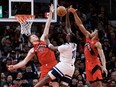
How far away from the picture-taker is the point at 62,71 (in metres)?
10.7

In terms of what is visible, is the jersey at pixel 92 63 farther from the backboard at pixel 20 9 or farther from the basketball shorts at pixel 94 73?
the backboard at pixel 20 9

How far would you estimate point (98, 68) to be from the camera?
38.2 feet

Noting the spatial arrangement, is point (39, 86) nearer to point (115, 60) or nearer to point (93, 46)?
point (93, 46)

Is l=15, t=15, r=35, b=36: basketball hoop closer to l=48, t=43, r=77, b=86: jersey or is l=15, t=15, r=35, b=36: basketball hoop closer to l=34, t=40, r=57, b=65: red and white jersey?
l=34, t=40, r=57, b=65: red and white jersey

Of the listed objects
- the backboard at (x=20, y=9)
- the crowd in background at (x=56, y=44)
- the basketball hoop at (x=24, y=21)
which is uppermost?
the backboard at (x=20, y=9)

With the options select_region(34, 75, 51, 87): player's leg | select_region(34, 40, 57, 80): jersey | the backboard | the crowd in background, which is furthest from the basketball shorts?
the crowd in background

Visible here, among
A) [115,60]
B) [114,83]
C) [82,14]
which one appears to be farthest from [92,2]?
[114,83]

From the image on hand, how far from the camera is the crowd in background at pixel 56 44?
14516 mm

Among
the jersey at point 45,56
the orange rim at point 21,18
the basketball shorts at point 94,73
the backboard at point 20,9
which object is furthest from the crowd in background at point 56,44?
the basketball shorts at point 94,73

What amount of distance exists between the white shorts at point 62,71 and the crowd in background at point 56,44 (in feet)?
10.2

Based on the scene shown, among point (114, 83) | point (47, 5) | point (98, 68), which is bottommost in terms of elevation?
point (114, 83)

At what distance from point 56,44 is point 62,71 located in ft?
18.4

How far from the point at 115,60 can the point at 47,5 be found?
12.3 feet

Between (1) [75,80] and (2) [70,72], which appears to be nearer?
(2) [70,72]
